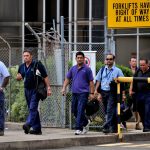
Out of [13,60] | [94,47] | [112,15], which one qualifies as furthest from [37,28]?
[112,15]

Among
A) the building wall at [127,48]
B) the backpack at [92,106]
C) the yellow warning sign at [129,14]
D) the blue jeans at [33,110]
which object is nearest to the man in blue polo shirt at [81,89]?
the backpack at [92,106]

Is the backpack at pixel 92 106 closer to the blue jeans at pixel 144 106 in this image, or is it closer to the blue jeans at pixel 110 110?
the blue jeans at pixel 110 110

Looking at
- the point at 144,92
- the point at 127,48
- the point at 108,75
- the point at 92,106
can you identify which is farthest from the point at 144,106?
the point at 127,48

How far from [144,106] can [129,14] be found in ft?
8.32

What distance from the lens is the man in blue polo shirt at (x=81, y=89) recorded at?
15.7 meters

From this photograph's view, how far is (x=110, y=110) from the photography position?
15930 millimetres

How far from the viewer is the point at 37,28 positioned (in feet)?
117

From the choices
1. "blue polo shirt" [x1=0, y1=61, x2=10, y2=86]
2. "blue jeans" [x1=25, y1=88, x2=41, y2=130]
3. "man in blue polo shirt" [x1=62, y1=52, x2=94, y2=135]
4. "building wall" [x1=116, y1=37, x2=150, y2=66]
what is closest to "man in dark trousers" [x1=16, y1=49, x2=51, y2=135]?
"blue jeans" [x1=25, y1=88, x2=41, y2=130]

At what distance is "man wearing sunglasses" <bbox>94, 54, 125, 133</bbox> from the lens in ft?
52.3

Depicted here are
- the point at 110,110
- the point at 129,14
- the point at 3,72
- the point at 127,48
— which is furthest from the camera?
the point at 127,48

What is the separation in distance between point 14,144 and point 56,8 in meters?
23.5

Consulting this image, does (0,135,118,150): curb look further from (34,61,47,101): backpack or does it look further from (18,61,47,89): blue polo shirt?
(18,61,47,89): blue polo shirt

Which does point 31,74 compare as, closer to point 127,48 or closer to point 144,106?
point 144,106

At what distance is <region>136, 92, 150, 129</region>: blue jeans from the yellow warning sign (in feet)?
6.42
